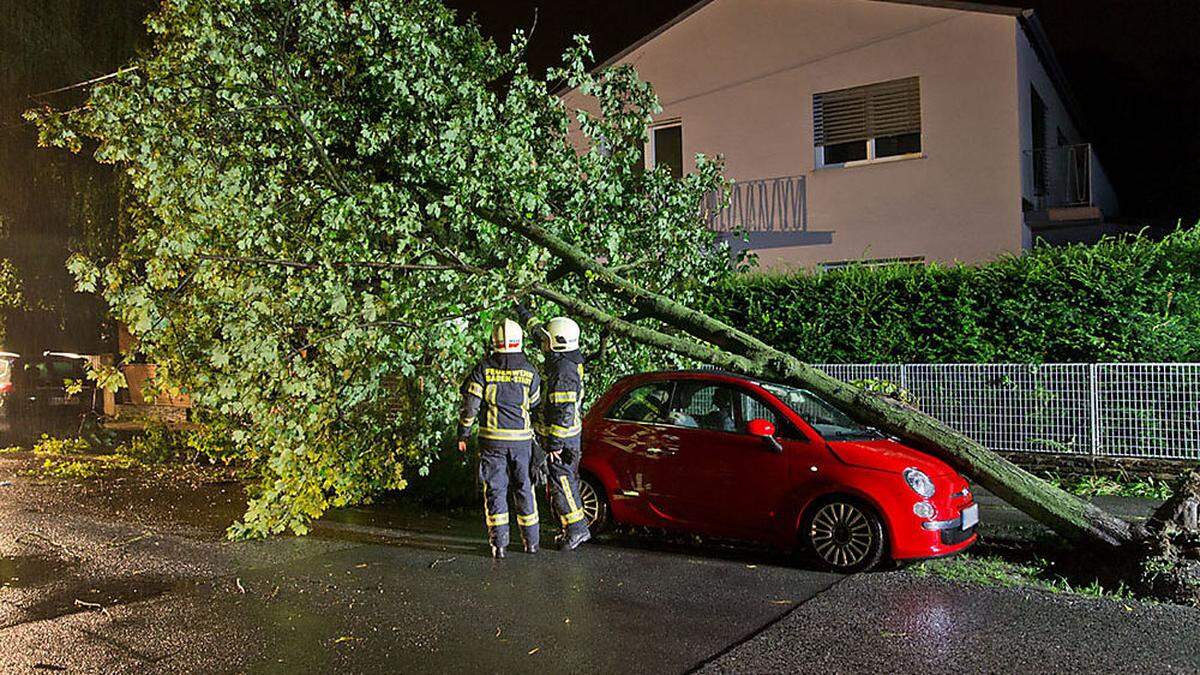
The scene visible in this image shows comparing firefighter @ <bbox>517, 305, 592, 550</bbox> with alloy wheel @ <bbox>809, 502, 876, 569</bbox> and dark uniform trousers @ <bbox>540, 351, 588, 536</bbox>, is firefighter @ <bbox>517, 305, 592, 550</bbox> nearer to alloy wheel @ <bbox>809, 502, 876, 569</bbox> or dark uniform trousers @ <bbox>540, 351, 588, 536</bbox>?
dark uniform trousers @ <bbox>540, 351, 588, 536</bbox>

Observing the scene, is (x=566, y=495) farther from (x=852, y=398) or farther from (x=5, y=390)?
(x=5, y=390)

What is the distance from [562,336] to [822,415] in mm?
2189

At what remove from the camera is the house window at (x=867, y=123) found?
53.3 ft

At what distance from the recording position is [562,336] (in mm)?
7770

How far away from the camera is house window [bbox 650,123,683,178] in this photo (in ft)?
62.9

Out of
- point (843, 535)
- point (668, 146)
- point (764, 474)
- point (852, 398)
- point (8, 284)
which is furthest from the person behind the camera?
point (8, 284)

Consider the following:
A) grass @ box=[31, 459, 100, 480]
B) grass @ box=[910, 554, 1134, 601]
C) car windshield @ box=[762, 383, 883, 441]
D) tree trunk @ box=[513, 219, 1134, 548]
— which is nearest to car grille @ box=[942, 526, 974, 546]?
grass @ box=[910, 554, 1134, 601]

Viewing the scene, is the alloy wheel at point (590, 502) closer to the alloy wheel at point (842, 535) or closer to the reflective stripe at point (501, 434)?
the reflective stripe at point (501, 434)

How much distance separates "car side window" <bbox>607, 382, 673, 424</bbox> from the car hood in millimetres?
1435

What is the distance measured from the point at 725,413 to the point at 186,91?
5.16 metres

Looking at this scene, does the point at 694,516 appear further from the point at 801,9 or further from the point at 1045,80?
the point at 1045,80

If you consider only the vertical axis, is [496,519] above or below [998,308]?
below

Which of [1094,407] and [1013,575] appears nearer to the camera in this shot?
[1013,575]

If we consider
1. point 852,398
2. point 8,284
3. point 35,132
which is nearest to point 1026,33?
point 852,398
